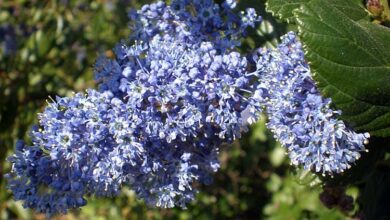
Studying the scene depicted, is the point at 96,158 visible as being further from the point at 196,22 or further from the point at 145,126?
the point at 196,22

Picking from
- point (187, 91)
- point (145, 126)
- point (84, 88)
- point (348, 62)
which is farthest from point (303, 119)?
point (84, 88)

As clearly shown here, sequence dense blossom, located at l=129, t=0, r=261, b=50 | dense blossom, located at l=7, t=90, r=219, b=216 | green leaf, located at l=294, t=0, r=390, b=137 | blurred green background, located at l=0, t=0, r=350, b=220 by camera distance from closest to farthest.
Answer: green leaf, located at l=294, t=0, r=390, b=137 < dense blossom, located at l=7, t=90, r=219, b=216 < dense blossom, located at l=129, t=0, r=261, b=50 < blurred green background, located at l=0, t=0, r=350, b=220

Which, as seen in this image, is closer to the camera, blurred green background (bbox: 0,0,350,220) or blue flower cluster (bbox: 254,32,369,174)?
blue flower cluster (bbox: 254,32,369,174)

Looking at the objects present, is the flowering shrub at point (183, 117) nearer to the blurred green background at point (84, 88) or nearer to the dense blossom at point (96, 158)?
the dense blossom at point (96, 158)

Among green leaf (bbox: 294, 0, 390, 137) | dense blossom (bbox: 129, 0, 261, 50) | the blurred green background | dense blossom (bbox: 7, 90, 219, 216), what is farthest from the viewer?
the blurred green background

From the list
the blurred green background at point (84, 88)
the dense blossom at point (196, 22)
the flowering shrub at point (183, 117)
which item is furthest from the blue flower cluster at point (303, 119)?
the blurred green background at point (84, 88)

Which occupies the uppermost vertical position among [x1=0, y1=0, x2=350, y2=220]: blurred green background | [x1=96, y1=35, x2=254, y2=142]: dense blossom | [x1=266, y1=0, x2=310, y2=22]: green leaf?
[x1=0, y1=0, x2=350, y2=220]: blurred green background

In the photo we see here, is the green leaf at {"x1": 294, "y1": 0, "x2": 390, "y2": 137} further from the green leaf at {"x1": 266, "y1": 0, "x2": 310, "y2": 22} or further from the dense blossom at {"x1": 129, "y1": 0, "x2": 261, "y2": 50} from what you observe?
the dense blossom at {"x1": 129, "y1": 0, "x2": 261, "y2": 50}

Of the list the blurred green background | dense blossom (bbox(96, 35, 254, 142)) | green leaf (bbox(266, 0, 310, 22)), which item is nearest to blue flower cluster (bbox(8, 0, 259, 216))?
dense blossom (bbox(96, 35, 254, 142))
